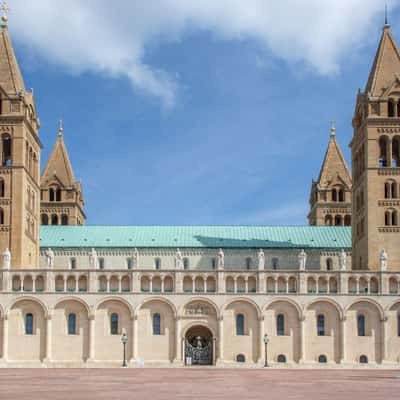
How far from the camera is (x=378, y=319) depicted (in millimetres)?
90000

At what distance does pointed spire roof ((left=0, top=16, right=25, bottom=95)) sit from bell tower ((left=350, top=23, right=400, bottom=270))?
38.5 m

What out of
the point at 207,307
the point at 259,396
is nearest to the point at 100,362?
the point at 207,307

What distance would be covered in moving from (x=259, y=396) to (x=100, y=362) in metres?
49.2

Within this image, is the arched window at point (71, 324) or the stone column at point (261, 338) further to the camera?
the arched window at point (71, 324)

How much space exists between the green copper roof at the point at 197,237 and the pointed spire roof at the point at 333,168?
17.1 m

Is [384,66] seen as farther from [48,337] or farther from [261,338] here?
[48,337]

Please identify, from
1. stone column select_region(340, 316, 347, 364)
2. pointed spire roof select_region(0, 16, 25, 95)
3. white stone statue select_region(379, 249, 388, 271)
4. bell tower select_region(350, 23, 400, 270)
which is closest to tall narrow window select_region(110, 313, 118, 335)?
stone column select_region(340, 316, 347, 364)

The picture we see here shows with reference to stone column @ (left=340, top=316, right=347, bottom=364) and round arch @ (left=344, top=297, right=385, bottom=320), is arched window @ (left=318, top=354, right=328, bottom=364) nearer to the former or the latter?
stone column @ (left=340, top=316, right=347, bottom=364)

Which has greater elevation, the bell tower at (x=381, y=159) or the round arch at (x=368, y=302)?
the bell tower at (x=381, y=159)

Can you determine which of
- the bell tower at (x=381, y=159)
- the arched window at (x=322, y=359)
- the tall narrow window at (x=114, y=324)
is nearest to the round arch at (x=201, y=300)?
the tall narrow window at (x=114, y=324)

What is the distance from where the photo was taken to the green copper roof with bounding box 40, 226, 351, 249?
105875mm

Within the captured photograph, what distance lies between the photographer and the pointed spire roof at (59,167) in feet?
411

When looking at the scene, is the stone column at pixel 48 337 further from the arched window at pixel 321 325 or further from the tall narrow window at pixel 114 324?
the arched window at pixel 321 325

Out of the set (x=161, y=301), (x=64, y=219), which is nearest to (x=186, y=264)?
(x=161, y=301)
